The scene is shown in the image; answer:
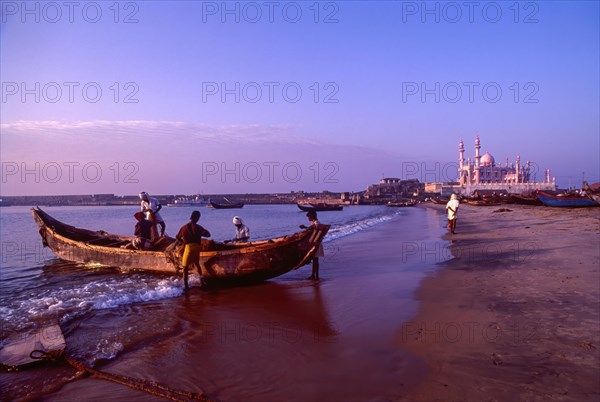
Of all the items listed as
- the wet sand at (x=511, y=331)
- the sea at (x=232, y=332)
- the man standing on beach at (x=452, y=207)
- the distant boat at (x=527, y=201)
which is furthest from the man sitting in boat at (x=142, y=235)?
the distant boat at (x=527, y=201)

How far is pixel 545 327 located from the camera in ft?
17.2

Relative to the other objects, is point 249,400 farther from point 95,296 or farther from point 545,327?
point 95,296

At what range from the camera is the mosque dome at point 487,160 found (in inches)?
4262

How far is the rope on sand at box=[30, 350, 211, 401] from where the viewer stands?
163 inches

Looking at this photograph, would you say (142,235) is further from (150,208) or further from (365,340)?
(365,340)

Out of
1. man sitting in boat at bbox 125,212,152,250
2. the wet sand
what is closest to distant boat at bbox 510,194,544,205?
the wet sand

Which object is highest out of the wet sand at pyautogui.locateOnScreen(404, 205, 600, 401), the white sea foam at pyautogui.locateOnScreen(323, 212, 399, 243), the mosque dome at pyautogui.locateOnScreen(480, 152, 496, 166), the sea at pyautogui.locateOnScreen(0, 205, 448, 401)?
the mosque dome at pyautogui.locateOnScreen(480, 152, 496, 166)

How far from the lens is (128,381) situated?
4562 mm

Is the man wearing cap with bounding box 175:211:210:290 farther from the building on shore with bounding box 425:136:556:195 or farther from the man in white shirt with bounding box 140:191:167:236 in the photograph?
the building on shore with bounding box 425:136:556:195

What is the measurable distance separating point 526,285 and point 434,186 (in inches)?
5007

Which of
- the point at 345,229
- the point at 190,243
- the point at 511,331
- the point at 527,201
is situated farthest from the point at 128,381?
the point at 527,201

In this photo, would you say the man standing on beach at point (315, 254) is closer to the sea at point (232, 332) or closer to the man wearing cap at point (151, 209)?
the sea at point (232, 332)

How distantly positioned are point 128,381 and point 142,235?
8.34m

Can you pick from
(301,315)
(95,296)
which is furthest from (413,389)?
(95,296)
